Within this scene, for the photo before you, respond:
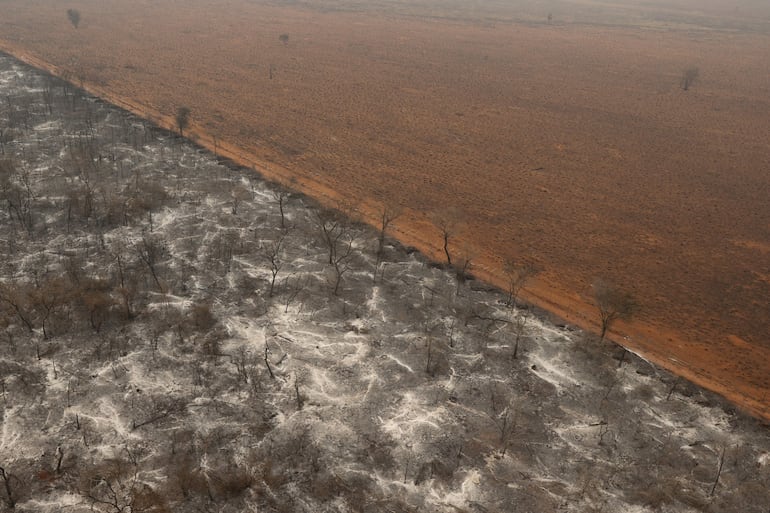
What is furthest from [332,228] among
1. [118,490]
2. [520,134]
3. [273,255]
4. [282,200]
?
[520,134]

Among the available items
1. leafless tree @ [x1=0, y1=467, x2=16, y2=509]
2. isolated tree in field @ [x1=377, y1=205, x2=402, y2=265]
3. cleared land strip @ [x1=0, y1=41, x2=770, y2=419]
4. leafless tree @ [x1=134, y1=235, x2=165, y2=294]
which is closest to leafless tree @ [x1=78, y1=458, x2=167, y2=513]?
leafless tree @ [x1=0, y1=467, x2=16, y2=509]

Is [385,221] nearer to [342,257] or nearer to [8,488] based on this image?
[342,257]

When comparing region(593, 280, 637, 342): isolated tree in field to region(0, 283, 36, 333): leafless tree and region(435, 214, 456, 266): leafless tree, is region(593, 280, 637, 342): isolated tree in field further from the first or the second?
region(0, 283, 36, 333): leafless tree

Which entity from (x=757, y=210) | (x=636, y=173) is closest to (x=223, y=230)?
(x=636, y=173)

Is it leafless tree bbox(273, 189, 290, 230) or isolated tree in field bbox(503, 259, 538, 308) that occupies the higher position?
leafless tree bbox(273, 189, 290, 230)

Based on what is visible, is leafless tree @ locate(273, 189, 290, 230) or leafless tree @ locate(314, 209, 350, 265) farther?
leafless tree @ locate(273, 189, 290, 230)

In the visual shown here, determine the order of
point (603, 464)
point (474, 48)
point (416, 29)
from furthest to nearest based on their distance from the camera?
point (416, 29) → point (474, 48) → point (603, 464)

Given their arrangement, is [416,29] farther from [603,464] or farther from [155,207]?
[603,464]
